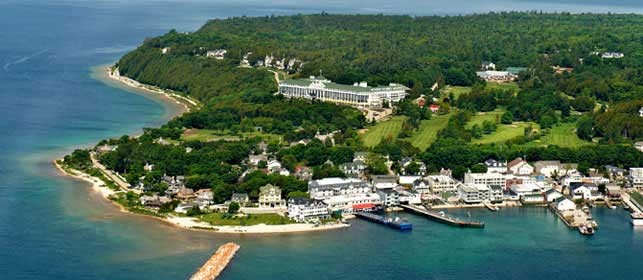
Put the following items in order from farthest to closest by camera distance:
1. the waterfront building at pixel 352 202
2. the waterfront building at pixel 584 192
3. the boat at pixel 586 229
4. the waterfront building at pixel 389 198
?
the waterfront building at pixel 584 192 → the waterfront building at pixel 389 198 → the waterfront building at pixel 352 202 → the boat at pixel 586 229

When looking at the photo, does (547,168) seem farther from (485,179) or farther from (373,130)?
(373,130)

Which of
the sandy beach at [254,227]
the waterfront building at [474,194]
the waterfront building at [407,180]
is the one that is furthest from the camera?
the waterfront building at [407,180]

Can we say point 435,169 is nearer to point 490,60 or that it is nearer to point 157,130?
point 157,130

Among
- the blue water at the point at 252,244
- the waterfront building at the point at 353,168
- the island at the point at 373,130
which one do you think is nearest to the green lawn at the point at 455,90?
the island at the point at 373,130

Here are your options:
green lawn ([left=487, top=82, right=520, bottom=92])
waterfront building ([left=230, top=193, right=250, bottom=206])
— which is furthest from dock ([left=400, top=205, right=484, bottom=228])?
green lawn ([left=487, top=82, right=520, bottom=92])

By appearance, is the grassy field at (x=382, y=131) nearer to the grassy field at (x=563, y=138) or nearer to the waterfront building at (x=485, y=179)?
the grassy field at (x=563, y=138)

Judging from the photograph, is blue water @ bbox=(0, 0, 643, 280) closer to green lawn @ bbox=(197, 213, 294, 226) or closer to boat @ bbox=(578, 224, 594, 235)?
boat @ bbox=(578, 224, 594, 235)
